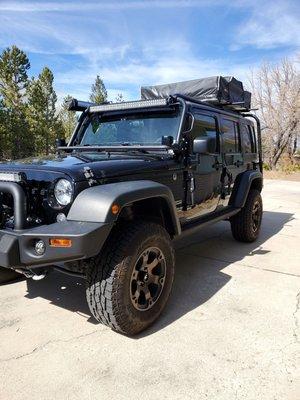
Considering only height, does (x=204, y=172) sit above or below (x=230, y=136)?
below

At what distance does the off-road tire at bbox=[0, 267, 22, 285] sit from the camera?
3.53m

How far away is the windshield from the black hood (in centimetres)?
50

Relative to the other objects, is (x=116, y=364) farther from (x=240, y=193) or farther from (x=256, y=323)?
(x=240, y=193)

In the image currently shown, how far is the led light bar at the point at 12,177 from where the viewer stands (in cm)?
283

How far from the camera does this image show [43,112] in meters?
31.4

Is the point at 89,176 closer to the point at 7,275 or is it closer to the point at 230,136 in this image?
the point at 7,275

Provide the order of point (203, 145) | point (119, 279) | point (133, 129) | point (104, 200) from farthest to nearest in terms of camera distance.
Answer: point (133, 129)
point (203, 145)
point (119, 279)
point (104, 200)

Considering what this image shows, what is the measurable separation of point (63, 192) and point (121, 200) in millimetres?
446

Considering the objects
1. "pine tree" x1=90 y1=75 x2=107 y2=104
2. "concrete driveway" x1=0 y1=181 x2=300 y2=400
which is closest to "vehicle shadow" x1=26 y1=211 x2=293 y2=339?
"concrete driveway" x1=0 y1=181 x2=300 y2=400

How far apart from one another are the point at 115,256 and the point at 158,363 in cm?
80

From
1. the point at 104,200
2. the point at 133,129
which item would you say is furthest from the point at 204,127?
the point at 104,200

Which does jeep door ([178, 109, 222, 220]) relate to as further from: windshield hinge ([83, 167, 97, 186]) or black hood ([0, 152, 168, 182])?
windshield hinge ([83, 167, 97, 186])

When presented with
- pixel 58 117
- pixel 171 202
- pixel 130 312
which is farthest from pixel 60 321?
pixel 58 117

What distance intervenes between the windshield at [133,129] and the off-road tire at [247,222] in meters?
2.14
